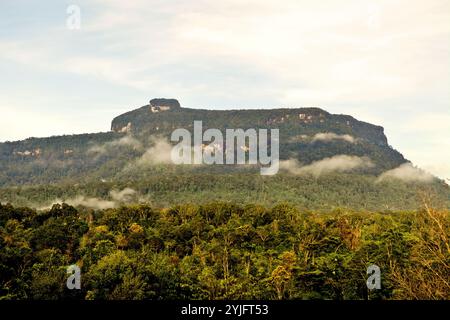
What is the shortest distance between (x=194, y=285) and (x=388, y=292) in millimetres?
19601

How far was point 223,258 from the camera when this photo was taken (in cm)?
8231

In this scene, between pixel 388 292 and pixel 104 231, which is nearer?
pixel 388 292

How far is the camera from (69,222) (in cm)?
10856

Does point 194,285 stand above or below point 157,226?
below

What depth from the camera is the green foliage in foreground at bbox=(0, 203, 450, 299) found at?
44.3 metres

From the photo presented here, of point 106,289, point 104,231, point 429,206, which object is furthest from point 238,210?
point 429,206

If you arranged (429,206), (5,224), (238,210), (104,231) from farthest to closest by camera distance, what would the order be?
(238,210), (5,224), (104,231), (429,206)

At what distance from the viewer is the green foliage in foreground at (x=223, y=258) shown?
44.3m
